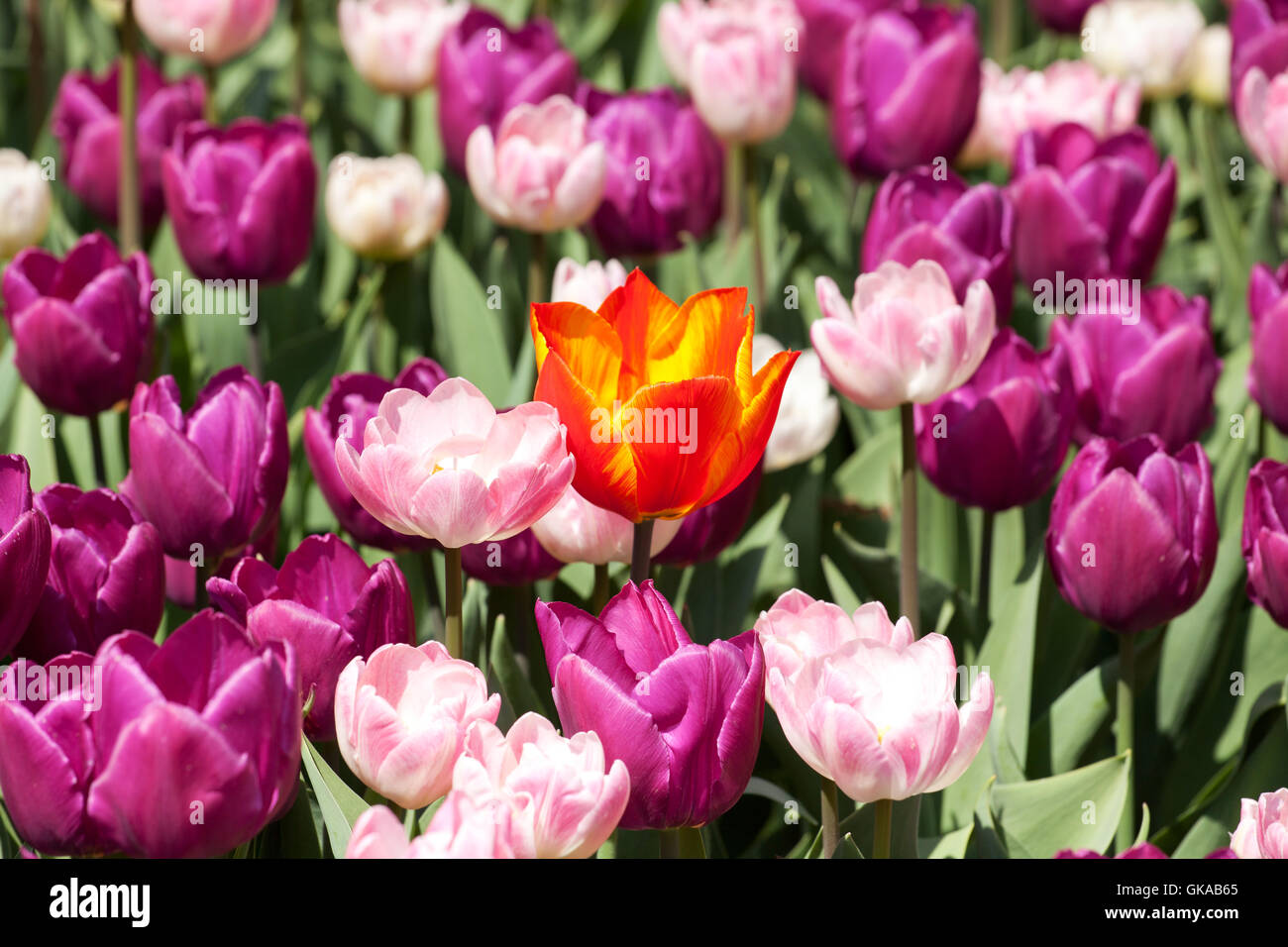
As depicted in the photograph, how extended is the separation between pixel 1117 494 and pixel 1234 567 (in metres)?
0.41

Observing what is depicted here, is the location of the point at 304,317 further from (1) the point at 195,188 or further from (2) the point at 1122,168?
(2) the point at 1122,168

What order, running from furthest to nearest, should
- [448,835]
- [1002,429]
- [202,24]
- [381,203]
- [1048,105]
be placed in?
[1048,105] → [202,24] → [381,203] → [1002,429] → [448,835]

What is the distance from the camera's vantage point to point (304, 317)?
2.32 metres

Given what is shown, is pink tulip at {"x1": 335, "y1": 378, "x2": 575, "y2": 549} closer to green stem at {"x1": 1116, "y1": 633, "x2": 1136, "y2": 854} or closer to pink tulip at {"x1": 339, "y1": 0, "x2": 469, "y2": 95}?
green stem at {"x1": 1116, "y1": 633, "x2": 1136, "y2": 854}

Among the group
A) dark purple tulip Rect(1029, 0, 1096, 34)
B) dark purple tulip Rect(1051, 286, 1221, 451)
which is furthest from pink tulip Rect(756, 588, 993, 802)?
dark purple tulip Rect(1029, 0, 1096, 34)

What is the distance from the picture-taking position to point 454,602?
1.17m

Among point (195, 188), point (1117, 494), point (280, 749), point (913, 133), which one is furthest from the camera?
point (913, 133)

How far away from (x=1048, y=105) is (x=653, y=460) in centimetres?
155

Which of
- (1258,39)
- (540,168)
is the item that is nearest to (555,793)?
(540,168)

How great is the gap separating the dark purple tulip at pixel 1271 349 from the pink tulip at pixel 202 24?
1.52 m

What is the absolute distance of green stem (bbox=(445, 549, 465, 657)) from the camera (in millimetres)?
1159

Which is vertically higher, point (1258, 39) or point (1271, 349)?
point (1258, 39)

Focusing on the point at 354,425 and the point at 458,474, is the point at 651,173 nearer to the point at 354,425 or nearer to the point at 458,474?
the point at 354,425
